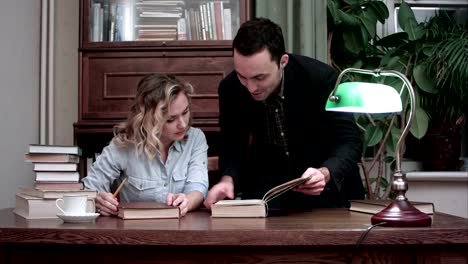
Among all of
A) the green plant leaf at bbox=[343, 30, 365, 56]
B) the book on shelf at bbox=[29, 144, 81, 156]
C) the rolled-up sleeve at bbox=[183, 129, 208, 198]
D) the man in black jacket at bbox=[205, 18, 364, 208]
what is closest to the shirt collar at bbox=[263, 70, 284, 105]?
the man in black jacket at bbox=[205, 18, 364, 208]

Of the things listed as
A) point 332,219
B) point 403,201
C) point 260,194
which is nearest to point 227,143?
point 260,194

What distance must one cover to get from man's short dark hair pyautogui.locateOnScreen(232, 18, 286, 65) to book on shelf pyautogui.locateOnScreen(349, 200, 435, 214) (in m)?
0.55

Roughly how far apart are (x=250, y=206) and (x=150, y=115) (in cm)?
68

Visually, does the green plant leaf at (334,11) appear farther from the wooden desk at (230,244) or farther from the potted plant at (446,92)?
the wooden desk at (230,244)

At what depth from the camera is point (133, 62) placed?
2914mm

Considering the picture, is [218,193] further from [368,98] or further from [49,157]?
[368,98]

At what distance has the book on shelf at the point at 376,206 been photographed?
1792 mm

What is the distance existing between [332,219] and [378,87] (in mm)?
356

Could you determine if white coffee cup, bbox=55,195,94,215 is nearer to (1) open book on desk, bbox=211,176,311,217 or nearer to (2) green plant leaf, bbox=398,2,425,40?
(1) open book on desk, bbox=211,176,311,217

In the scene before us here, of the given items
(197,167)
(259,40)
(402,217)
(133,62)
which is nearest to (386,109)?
(402,217)

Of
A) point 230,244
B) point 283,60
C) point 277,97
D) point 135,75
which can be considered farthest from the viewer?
point 135,75

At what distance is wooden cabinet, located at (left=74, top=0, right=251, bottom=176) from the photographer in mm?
2867

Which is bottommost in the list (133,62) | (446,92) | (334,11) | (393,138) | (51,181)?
(51,181)

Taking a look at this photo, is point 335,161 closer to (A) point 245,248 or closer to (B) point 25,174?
(A) point 245,248
